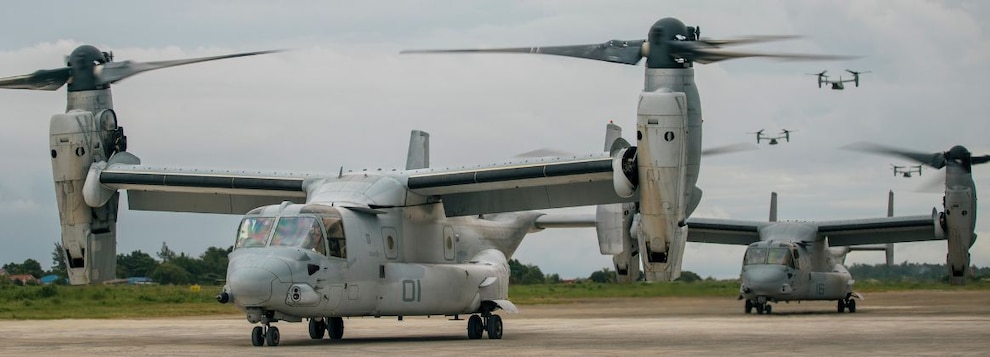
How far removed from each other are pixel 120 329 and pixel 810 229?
20414 millimetres

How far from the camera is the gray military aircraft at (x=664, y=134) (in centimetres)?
1862

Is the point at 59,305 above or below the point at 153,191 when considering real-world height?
below

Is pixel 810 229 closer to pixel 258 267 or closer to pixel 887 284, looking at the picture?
pixel 258 267

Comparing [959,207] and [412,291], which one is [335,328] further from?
[959,207]

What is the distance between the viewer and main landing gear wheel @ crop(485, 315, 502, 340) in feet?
69.7

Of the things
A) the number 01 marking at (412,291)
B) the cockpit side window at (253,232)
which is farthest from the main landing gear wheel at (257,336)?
the number 01 marking at (412,291)

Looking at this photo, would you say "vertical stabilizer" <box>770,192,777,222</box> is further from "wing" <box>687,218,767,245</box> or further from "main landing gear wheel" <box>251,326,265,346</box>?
"main landing gear wheel" <box>251,326,265,346</box>

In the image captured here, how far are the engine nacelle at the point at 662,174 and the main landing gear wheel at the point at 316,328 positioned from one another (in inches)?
221

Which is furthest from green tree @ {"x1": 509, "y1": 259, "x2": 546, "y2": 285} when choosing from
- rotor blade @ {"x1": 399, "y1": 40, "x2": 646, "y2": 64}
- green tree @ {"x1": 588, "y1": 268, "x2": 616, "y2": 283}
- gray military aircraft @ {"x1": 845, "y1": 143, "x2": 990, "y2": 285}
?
rotor blade @ {"x1": 399, "y1": 40, "x2": 646, "y2": 64}

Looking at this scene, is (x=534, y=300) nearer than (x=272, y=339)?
No

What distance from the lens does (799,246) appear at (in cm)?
3622

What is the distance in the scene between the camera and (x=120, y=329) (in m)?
24.4

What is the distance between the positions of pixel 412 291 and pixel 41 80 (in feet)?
25.5

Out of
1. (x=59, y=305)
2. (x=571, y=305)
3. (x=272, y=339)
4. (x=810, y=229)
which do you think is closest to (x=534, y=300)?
(x=571, y=305)
